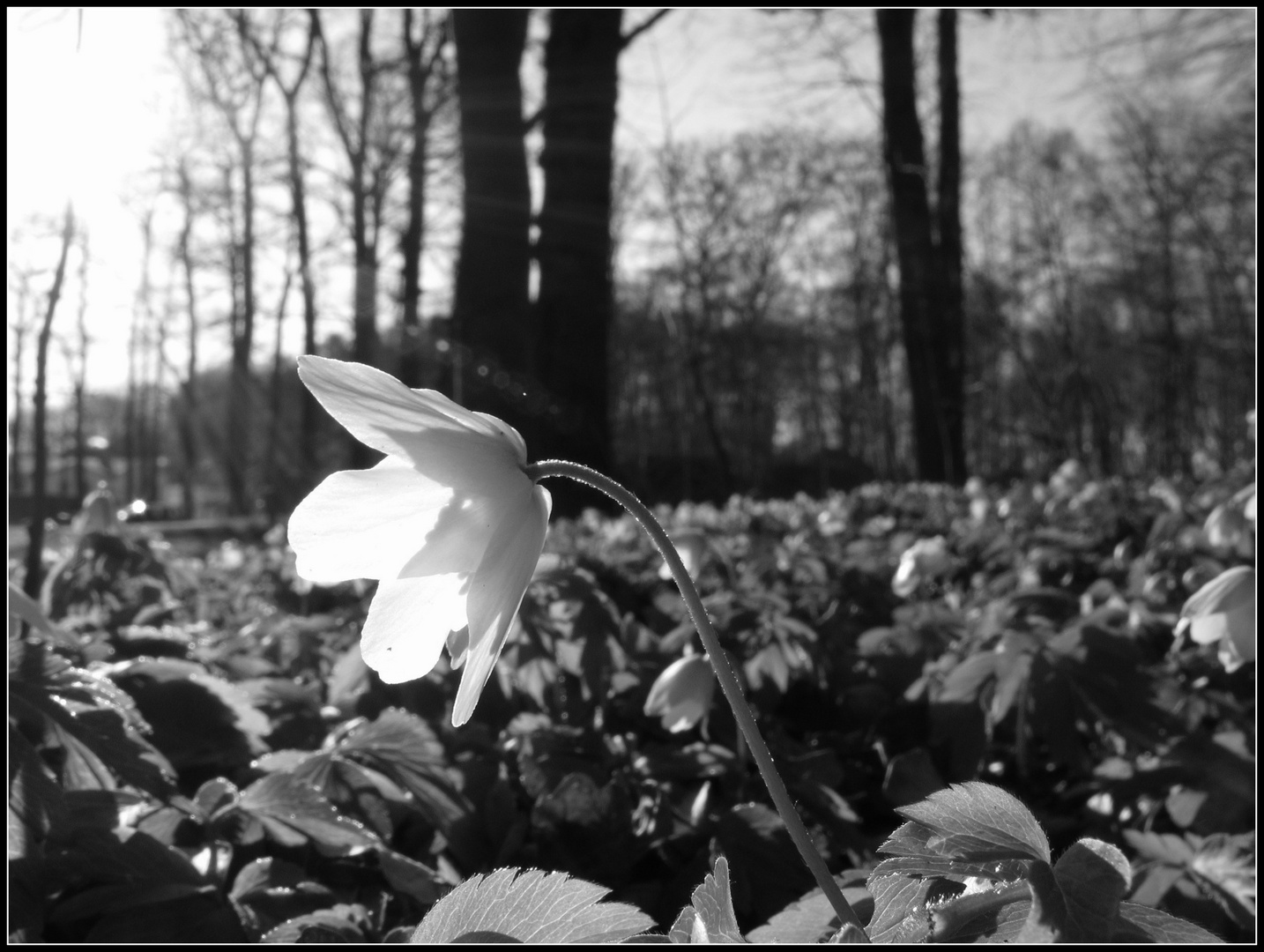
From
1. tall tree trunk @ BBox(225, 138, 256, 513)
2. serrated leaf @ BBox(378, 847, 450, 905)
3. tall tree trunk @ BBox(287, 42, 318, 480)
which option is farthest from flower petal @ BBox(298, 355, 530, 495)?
tall tree trunk @ BBox(225, 138, 256, 513)

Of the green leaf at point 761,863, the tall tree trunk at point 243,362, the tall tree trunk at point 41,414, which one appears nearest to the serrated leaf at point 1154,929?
the green leaf at point 761,863

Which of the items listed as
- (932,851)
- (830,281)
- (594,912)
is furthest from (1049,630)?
(830,281)

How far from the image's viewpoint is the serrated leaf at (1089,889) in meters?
0.59

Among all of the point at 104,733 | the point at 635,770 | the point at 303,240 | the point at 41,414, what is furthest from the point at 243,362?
the point at 104,733

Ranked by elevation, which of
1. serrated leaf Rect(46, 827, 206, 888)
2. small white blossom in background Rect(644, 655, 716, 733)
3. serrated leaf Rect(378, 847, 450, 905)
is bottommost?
serrated leaf Rect(378, 847, 450, 905)

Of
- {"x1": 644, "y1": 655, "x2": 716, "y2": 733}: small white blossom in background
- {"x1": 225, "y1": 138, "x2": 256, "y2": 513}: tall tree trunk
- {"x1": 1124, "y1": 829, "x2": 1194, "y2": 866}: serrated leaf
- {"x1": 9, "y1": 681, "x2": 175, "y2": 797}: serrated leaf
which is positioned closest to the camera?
{"x1": 9, "y1": 681, "x2": 175, "y2": 797}: serrated leaf

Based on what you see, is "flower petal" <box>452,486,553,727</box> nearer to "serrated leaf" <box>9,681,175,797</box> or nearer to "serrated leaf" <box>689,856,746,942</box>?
"serrated leaf" <box>689,856,746,942</box>

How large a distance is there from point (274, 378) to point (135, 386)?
4622 mm

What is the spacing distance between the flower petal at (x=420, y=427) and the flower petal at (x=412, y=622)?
95 millimetres

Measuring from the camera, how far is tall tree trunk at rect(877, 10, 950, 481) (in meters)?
10.1

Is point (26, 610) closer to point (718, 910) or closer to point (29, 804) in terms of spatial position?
point (29, 804)

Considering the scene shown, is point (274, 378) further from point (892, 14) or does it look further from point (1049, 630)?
point (1049, 630)

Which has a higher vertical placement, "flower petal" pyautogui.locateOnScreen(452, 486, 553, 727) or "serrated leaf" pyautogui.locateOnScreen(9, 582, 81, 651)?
"flower petal" pyautogui.locateOnScreen(452, 486, 553, 727)

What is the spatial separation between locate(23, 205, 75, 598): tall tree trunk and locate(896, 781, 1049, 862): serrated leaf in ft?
6.31
